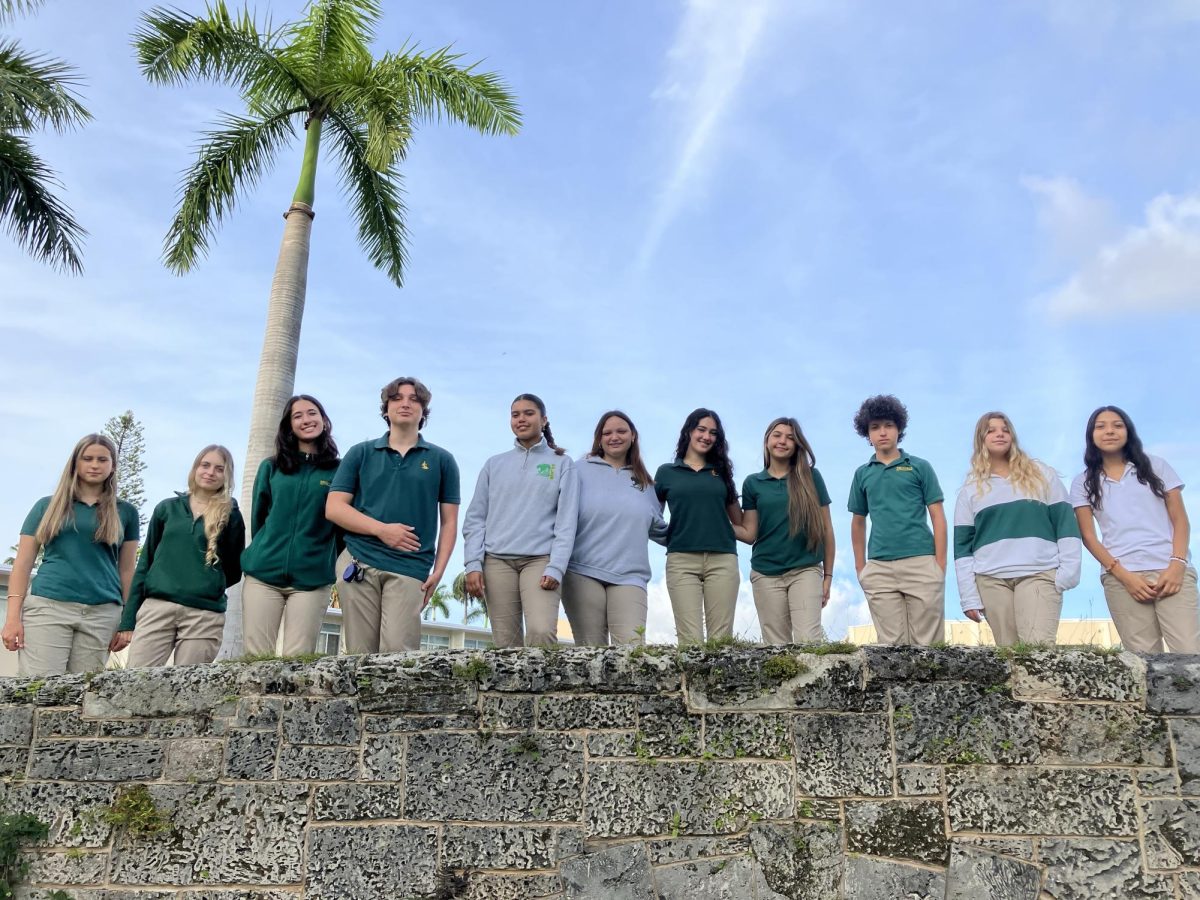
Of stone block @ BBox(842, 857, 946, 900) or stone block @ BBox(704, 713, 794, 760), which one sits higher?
stone block @ BBox(704, 713, 794, 760)

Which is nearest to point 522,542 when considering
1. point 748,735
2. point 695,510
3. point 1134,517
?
point 695,510

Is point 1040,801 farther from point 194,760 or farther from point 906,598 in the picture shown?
point 194,760

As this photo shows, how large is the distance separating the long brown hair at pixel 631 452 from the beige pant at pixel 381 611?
1.25 metres

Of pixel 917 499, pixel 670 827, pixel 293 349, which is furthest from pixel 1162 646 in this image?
pixel 293 349

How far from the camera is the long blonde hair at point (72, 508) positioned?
4.80 m

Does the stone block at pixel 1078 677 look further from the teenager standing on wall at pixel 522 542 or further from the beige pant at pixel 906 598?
the teenager standing on wall at pixel 522 542

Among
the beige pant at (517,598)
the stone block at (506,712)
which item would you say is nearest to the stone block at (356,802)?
the stone block at (506,712)

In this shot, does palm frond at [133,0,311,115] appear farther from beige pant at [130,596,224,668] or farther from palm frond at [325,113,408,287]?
beige pant at [130,596,224,668]

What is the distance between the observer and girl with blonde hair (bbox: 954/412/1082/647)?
4461mm

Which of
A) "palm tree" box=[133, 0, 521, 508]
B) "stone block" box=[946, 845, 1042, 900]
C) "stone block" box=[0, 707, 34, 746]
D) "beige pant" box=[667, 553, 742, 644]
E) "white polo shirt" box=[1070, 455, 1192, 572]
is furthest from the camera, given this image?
"palm tree" box=[133, 0, 521, 508]

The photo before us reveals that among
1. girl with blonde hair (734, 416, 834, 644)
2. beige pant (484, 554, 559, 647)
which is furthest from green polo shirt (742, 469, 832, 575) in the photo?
beige pant (484, 554, 559, 647)

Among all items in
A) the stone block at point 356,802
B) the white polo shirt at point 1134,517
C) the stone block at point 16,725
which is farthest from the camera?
the white polo shirt at point 1134,517

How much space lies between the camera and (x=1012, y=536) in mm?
4551

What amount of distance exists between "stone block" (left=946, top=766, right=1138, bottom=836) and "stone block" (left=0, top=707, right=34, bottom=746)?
12.4ft
